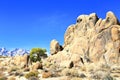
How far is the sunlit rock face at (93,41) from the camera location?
5466 centimetres

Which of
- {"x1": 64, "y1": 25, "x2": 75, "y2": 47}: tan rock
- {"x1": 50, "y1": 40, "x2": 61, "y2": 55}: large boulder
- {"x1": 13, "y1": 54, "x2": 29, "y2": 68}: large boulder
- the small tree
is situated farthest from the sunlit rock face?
the small tree

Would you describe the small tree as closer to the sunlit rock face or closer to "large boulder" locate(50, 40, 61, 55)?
"large boulder" locate(50, 40, 61, 55)

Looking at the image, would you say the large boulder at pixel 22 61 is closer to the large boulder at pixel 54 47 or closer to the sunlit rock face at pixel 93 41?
the sunlit rock face at pixel 93 41

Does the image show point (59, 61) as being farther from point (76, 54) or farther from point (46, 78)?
point (46, 78)

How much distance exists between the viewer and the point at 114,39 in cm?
5531

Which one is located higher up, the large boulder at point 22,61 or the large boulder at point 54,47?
the large boulder at point 54,47

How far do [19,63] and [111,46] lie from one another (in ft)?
68.9

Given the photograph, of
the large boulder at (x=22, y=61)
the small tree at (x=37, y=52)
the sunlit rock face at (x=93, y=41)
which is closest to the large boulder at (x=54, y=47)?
the sunlit rock face at (x=93, y=41)

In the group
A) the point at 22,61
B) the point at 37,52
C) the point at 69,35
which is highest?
the point at 69,35

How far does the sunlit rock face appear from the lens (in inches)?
2152

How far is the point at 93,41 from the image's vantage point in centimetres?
5872

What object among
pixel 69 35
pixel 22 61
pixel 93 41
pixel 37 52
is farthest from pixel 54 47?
pixel 93 41

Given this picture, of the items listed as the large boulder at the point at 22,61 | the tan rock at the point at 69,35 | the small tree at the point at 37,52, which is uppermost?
the tan rock at the point at 69,35

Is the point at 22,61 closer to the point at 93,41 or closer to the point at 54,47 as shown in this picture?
the point at 54,47
